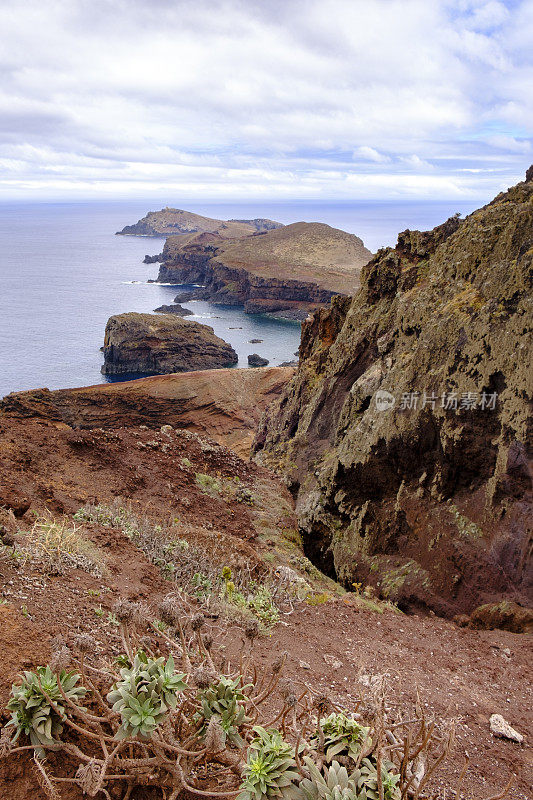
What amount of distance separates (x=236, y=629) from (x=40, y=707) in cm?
301

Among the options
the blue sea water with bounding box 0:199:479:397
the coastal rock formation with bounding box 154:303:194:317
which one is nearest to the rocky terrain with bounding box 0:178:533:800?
the blue sea water with bounding box 0:199:479:397

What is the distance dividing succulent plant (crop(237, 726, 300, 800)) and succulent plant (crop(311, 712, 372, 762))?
22 centimetres

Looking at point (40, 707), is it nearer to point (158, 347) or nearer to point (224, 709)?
point (224, 709)

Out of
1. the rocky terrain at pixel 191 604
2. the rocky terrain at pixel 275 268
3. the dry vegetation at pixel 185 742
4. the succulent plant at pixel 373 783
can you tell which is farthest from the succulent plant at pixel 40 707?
the rocky terrain at pixel 275 268

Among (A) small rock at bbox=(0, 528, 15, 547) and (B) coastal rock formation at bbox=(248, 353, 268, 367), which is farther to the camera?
(B) coastal rock formation at bbox=(248, 353, 268, 367)

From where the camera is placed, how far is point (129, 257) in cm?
11825

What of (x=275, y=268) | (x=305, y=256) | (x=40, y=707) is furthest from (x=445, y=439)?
(x=305, y=256)

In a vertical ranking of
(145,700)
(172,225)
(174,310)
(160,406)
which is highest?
(172,225)

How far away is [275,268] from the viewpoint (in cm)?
8169

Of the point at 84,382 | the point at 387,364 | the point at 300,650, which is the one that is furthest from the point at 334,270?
the point at 300,650

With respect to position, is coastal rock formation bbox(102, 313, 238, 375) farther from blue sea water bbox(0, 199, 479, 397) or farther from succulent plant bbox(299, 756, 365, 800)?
succulent plant bbox(299, 756, 365, 800)

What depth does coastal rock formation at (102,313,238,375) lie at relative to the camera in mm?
45125

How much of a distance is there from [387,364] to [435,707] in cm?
712

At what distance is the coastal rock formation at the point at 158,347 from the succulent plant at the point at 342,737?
44.5 m
